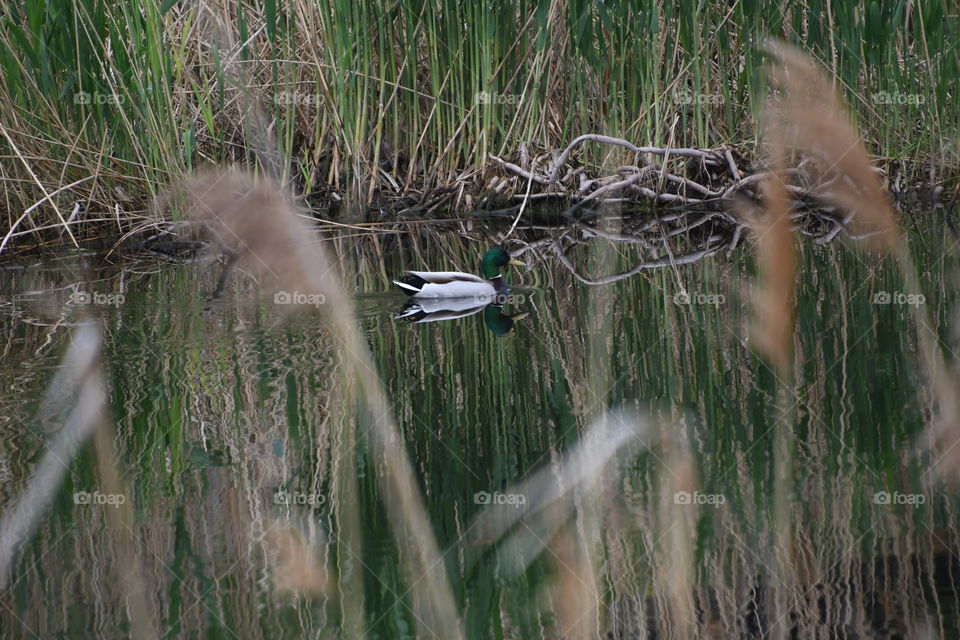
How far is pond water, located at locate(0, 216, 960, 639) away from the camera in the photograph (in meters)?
2.25

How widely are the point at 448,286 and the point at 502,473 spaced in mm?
2687

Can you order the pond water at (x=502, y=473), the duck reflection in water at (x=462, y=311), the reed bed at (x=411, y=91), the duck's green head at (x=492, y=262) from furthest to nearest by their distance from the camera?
the reed bed at (x=411, y=91), the duck's green head at (x=492, y=262), the duck reflection in water at (x=462, y=311), the pond water at (x=502, y=473)

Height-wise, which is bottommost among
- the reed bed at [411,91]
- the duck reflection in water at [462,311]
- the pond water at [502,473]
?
the pond water at [502,473]

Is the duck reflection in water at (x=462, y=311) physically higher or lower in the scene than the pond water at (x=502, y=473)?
higher

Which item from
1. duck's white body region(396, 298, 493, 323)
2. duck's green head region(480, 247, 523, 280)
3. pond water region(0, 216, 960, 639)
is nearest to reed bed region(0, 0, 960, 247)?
duck's green head region(480, 247, 523, 280)

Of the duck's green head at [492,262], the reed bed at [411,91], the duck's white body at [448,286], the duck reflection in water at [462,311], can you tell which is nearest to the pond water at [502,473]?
the duck reflection in water at [462,311]

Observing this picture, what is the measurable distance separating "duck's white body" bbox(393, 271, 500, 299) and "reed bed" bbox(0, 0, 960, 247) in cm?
206

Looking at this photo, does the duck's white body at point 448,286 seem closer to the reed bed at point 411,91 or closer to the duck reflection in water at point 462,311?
the duck reflection in water at point 462,311

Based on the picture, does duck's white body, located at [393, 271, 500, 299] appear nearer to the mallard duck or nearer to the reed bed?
the mallard duck

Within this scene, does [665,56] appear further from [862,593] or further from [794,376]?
[862,593]

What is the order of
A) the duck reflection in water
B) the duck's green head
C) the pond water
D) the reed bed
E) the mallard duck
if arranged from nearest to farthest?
1. the pond water
2. the duck reflection in water
3. the mallard duck
4. the duck's green head
5. the reed bed

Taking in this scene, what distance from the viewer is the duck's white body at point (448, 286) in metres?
5.62

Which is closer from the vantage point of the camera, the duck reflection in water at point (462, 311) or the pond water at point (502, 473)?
the pond water at point (502, 473)

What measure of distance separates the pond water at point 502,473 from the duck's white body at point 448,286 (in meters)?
0.16
